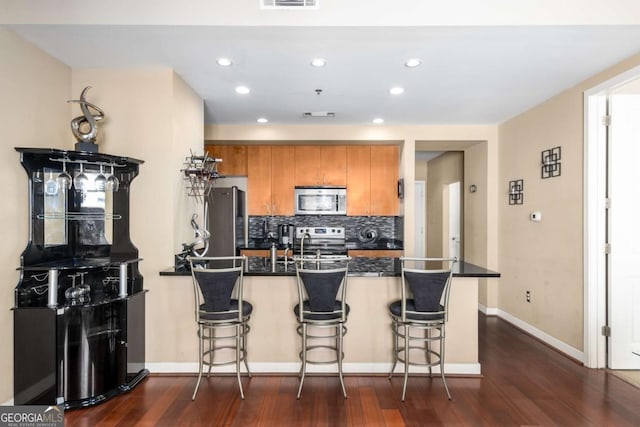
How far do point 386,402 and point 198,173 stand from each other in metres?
2.44

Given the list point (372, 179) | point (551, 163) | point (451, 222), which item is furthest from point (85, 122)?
point (451, 222)

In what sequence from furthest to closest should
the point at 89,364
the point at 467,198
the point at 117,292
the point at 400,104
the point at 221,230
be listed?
1. the point at 467,198
2. the point at 221,230
3. the point at 400,104
4. the point at 117,292
5. the point at 89,364

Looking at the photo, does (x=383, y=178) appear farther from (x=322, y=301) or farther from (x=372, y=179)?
(x=322, y=301)

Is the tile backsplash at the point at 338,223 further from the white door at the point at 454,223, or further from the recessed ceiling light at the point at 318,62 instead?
the recessed ceiling light at the point at 318,62

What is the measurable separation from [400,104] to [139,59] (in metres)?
2.62

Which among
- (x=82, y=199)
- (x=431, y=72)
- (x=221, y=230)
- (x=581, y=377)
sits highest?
(x=431, y=72)

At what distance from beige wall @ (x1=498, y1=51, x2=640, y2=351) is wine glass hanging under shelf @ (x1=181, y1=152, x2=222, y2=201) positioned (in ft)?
11.2

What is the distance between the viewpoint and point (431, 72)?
118 inches

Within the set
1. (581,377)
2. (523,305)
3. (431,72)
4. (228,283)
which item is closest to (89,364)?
(228,283)

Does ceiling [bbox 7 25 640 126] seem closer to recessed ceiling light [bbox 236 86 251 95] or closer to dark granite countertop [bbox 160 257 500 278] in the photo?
recessed ceiling light [bbox 236 86 251 95]

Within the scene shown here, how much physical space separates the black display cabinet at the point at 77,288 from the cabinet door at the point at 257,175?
229 centimetres

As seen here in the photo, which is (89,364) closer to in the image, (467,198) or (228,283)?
(228,283)

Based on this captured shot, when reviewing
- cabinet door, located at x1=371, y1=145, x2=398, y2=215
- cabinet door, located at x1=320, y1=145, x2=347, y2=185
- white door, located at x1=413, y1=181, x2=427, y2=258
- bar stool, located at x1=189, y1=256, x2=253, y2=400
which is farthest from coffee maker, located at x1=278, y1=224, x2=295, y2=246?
white door, located at x1=413, y1=181, x2=427, y2=258

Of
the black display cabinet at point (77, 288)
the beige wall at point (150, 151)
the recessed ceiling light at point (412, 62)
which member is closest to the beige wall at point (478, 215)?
the recessed ceiling light at point (412, 62)
